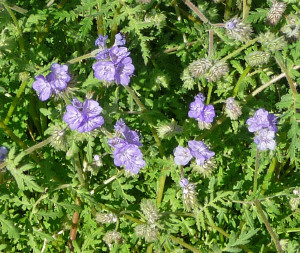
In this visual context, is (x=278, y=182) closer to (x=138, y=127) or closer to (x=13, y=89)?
(x=138, y=127)

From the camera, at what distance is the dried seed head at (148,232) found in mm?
3916

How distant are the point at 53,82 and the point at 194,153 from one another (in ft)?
4.66

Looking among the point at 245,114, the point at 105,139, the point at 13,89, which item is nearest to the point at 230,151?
the point at 245,114

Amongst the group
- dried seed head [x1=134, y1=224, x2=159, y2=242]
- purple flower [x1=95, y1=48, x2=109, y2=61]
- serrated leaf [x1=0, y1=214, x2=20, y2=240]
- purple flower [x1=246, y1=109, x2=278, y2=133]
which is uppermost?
purple flower [x1=95, y1=48, x2=109, y2=61]

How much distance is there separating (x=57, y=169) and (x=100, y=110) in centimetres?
172

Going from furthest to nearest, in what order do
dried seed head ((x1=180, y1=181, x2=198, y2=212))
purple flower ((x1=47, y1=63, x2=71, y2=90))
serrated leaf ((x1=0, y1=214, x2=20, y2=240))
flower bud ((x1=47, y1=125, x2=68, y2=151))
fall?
dried seed head ((x1=180, y1=181, x2=198, y2=212))
serrated leaf ((x1=0, y1=214, x2=20, y2=240))
flower bud ((x1=47, y1=125, x2=68, y2=151))
purple flower ((x1=47, y1=63, x2=71, y2=90))

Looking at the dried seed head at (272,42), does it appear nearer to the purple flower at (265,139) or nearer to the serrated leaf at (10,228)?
the purple flower at (265,139)

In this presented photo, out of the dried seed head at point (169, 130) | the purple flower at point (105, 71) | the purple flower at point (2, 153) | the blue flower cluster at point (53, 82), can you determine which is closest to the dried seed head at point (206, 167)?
the dried seed head at point (169, 130)

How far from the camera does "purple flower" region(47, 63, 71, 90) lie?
11.0 feet

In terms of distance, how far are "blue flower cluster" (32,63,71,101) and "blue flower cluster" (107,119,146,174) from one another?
597 millimetres

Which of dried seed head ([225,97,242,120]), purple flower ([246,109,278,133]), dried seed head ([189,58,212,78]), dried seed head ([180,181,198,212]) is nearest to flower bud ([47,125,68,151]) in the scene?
dried seed head ([180,181,198,212])

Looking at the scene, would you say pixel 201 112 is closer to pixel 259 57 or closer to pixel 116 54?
pixel 259 57

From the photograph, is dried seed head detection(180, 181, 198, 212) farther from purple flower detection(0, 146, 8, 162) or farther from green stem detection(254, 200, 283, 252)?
purple flower detection(0, 146, 8, 162)

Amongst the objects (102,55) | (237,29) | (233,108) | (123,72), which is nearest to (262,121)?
(233,108)
